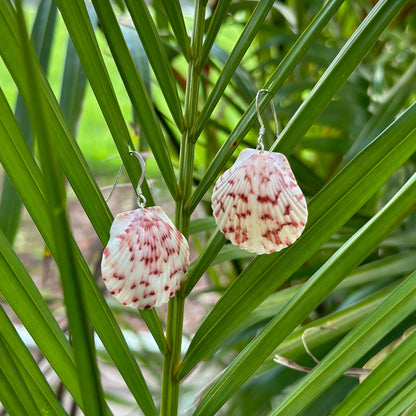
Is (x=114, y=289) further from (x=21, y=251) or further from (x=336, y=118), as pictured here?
(x=21, y=251)
